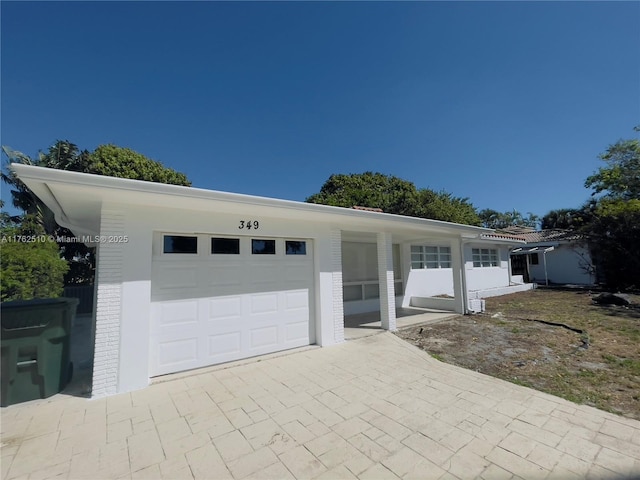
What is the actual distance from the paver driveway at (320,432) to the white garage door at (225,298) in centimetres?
61

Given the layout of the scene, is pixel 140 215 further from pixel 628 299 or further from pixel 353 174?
pixel 353 174

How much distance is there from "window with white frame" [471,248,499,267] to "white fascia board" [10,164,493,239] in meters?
11.5

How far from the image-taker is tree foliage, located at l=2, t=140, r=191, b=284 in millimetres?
14057

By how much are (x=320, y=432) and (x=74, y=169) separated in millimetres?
19198

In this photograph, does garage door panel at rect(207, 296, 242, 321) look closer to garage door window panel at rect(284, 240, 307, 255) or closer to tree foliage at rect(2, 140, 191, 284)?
garage door window panel at rect(284, 240, 307, 255)

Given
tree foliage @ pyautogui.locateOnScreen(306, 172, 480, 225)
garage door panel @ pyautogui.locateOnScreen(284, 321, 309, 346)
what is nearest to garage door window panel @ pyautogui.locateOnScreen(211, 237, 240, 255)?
garage door panel @ pyautogui.locateOnScreen(284, 321, 309, 346)

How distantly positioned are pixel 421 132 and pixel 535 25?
244 inches

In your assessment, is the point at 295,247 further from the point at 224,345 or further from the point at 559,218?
the point at 559,218

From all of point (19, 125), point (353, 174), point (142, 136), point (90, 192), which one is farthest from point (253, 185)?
point (90, 192)

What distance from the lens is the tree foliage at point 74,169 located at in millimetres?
14057

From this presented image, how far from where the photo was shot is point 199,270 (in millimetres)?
4984

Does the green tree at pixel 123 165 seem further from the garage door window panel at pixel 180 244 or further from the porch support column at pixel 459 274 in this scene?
the porch support column at pixel 459 274

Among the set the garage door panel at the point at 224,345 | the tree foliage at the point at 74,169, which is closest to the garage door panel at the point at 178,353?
the garage door panel at the point at 224,345

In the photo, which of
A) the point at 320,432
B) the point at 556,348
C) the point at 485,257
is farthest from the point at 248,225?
the point at 485,257
